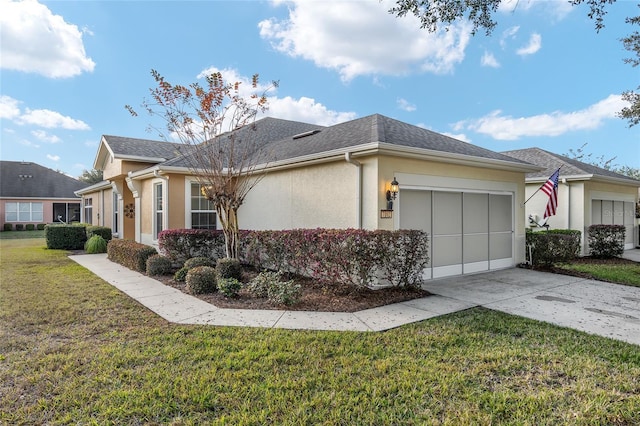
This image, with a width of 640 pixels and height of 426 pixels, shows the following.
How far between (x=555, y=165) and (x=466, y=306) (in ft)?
40.4

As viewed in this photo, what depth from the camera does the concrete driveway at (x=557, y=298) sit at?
5.29 meters

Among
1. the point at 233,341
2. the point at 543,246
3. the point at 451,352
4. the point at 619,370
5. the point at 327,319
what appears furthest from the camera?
the point at 543,246

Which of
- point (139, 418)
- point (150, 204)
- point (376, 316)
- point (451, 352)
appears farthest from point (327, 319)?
point (150, 204)

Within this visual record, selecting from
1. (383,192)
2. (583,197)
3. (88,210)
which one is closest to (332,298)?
(383,192)

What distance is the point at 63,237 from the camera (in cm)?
1616

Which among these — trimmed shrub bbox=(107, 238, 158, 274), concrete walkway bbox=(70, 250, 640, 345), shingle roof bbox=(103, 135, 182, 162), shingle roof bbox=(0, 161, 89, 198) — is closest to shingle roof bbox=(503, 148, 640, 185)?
concrete walkway bbox=(70, 250, 640, 345)

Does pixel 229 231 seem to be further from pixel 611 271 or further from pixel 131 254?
pixel 611 271

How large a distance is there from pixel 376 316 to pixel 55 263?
11.6 meters

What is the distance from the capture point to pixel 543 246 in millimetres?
10609

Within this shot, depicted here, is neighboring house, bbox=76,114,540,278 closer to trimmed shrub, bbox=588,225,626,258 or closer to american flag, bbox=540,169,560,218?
american flag, bbox=540,169,560,218

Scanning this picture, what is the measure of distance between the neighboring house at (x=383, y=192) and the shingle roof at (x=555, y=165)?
445cm

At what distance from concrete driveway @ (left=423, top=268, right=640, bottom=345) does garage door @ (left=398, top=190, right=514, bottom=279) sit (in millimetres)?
420

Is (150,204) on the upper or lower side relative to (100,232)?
upper

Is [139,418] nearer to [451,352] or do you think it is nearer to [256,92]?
[451,352]
